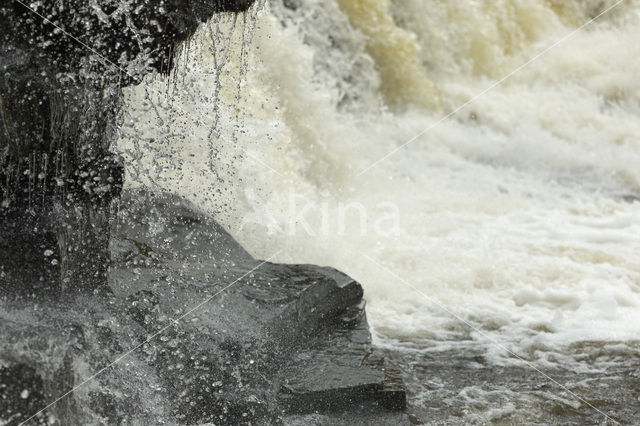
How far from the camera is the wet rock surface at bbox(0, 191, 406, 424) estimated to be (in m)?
2.52

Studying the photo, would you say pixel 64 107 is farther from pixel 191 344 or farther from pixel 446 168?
pixel 446 168

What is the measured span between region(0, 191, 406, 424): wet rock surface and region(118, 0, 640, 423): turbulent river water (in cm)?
→ 47

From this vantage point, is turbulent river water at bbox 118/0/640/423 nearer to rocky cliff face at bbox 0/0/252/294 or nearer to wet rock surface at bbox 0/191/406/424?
rocky cliff face at bbox 0/0/252/294

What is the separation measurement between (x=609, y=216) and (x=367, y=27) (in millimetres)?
3575

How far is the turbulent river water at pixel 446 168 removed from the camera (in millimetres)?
4457

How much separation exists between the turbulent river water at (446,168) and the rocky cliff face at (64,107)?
0.30 m

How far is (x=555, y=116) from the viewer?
32.5 ft

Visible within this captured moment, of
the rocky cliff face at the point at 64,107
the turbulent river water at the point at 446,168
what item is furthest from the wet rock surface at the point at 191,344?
the turbulent river water at the point at 446,168

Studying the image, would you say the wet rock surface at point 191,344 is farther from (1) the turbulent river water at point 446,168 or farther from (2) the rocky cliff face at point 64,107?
(1) the turbulent river water at point 446,168

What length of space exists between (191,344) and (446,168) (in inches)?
236

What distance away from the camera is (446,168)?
8773 millimetres

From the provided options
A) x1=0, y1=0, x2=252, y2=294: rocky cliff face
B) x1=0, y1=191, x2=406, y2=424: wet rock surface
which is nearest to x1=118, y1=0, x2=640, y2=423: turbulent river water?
x1=0, y1=0, x2=252, y2=294: rocky cliff face

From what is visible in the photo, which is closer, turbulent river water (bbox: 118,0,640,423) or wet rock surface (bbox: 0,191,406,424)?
wet rock surface (bbox: 0,191,406,424)

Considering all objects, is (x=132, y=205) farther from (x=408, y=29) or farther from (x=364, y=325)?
(x=408, y=29)
